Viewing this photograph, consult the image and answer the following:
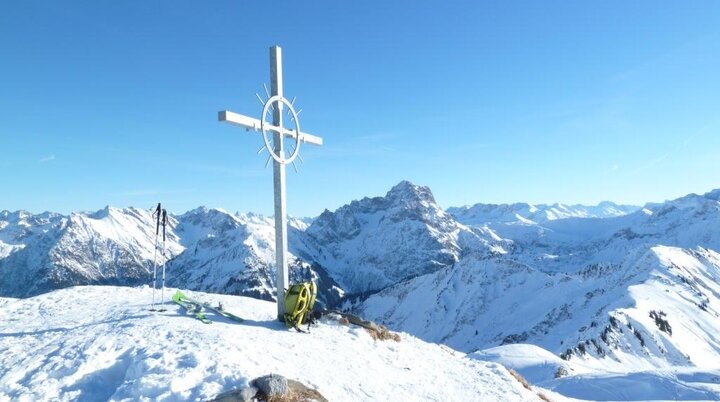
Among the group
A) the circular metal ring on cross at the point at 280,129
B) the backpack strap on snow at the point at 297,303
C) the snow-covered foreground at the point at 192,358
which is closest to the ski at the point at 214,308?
the snow-covered foreground at the point at 192,358

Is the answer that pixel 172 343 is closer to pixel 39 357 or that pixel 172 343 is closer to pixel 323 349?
pixel 39 357

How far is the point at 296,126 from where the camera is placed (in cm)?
2255

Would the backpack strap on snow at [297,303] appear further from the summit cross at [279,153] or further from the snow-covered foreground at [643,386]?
the snow-covered foreground at [643,386]

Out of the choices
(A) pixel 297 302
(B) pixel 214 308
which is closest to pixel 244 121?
(A) pixel 297 302

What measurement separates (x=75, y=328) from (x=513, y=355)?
246 ft

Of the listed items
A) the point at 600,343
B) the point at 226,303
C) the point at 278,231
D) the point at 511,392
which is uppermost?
the point at 278,231

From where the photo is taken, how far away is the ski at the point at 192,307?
1983cm

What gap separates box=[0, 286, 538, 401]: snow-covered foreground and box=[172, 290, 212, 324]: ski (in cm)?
34

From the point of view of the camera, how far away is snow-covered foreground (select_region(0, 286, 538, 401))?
12992 mm

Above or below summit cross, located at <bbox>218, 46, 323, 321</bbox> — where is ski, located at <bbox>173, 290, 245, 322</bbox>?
→ below

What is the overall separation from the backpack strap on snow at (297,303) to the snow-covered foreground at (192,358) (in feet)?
2.40

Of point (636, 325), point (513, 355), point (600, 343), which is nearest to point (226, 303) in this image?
point (513, 355)

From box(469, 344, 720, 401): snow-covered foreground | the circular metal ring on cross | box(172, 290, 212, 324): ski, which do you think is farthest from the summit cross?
box(469, 344, 720, 401): snow-covered foreground

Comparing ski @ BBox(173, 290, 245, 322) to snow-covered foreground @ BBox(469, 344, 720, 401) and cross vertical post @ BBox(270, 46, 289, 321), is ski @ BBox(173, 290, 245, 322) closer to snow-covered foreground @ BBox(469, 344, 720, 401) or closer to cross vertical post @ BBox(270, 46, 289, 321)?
cross vertical post @ BBox(270, 46, 289, 321)
